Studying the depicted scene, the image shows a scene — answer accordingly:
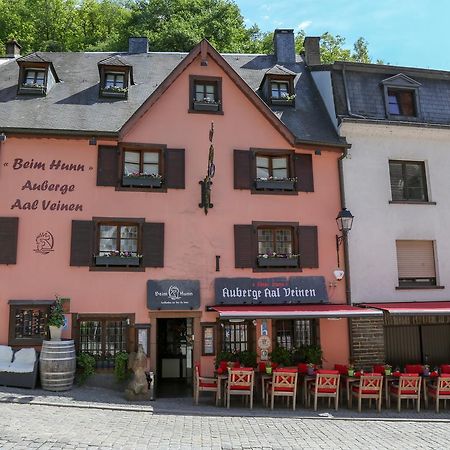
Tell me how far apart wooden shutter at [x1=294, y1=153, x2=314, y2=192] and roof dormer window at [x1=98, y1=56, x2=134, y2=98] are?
20.0 ft

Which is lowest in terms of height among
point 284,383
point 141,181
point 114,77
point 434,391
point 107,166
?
point 434,391

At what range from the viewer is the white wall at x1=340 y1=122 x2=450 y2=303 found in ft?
50.0

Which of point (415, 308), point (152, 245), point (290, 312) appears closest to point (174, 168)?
A: point (152, 245)

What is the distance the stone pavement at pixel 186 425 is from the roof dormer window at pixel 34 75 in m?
9.15

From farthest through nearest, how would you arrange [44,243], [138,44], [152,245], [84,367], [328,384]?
[138,44] < [152,245] < [44,243] < [84,367] < [328,384]

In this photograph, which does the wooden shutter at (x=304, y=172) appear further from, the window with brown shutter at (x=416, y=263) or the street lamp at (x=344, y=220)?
the window with brown shutter at (x=416, y=263)

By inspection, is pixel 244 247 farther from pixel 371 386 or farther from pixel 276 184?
pixel 371 386

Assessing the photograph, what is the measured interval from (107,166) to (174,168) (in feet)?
6.50

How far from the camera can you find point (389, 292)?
15.2 m

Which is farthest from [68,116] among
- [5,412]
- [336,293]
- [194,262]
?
[336,293]

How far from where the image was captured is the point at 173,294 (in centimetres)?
1395

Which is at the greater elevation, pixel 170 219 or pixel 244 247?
pixel 170 219

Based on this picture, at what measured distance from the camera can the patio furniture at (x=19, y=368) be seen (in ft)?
40.3

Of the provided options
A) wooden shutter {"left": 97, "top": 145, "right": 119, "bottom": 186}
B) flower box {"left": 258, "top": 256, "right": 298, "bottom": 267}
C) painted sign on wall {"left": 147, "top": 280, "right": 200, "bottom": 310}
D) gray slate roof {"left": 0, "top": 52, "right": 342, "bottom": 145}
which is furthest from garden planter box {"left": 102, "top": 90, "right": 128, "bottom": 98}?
flower box {"left": 258, "top": 256, "right": 298, "bottom": 267}
